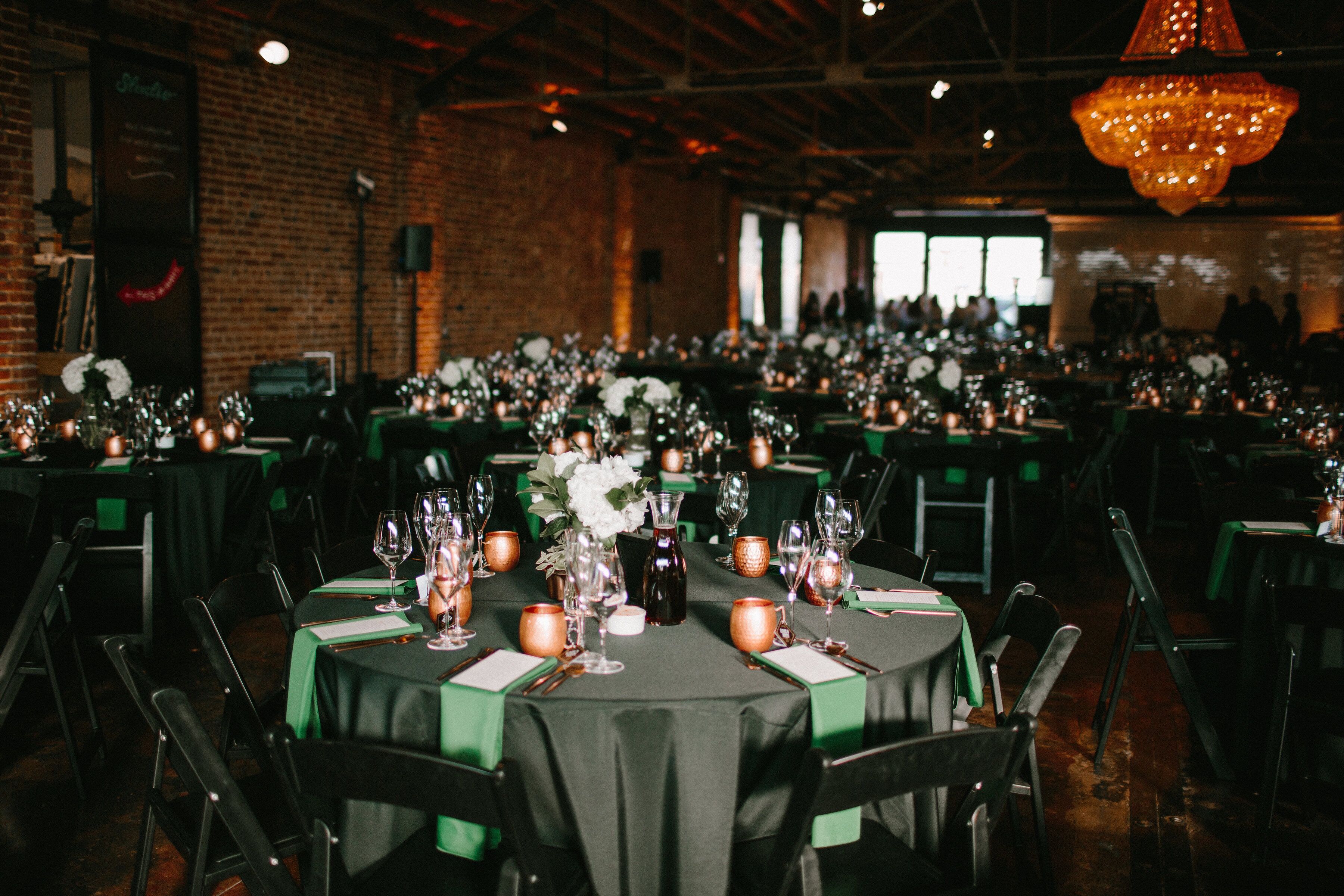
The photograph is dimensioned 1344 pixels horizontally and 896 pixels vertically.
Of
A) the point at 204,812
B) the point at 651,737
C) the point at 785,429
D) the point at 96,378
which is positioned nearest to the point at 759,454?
the point at 785,429

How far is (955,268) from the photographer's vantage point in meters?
26.6

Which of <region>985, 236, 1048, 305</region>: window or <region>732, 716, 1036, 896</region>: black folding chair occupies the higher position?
<region>985, 236, 1048, 305</region>: window

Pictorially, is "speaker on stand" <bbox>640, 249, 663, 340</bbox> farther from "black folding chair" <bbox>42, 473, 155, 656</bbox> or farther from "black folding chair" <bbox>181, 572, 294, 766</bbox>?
"black folding chair" <bbox>181, 572, 294, 766</bbox>

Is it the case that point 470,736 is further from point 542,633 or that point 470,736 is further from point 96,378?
point 96,378

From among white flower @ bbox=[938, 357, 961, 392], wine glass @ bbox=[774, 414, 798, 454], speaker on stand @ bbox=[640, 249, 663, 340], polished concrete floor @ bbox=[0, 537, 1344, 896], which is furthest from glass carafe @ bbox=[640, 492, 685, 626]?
speaker on stand @ bbox=[640, 249, 663, 340]

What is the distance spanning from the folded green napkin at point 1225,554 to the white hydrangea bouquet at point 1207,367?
436cm

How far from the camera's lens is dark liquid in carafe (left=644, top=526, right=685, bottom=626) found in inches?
94.5

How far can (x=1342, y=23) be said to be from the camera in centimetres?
1259

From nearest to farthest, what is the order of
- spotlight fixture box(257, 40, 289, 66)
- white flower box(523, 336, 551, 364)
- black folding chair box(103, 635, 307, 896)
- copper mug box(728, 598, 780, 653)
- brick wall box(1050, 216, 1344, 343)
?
1. black folding chair box(103, 635, 307, 896)
2. copper mug box(728, 598, 780, 653)
3. spotlight fixture box(257, 40, 289, 66)
4. white flower box(523, 336, 551, 364)
5. brick wall box(1050, 216, 1344, 343)

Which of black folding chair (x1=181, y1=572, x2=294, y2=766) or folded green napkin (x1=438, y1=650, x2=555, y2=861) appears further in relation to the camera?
black folding chair (x1=181, y1=572, x2=294, y2=766)

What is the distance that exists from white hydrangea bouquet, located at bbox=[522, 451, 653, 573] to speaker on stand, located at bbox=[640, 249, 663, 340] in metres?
13.3

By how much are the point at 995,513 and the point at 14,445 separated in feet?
17.6

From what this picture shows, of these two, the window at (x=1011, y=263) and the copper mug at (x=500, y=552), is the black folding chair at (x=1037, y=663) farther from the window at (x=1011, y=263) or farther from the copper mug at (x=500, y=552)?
the window at (x=1011, y=263)

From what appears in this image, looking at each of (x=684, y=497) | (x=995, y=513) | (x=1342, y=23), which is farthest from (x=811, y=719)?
(x=1342, y=23)
